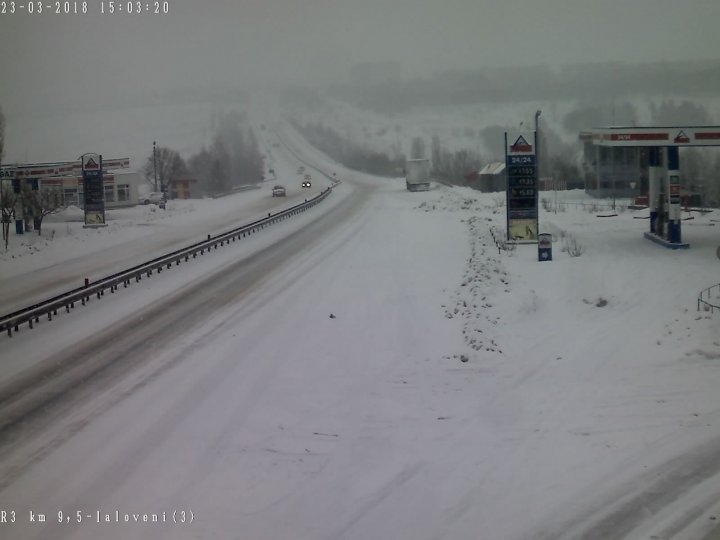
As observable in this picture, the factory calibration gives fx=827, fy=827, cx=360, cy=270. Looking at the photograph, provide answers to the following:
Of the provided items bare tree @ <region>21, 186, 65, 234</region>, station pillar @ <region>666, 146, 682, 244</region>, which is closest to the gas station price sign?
station pillar @ <region>666, 146, 682, 244</region>

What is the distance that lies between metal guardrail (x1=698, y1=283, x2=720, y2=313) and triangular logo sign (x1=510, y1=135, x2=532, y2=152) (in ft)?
34.9

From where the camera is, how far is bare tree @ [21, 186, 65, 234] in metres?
37.8

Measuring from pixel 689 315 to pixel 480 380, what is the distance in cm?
590

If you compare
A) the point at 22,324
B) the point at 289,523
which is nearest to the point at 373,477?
the point at 289,523

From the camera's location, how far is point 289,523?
8.69 metres

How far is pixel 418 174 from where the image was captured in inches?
2717

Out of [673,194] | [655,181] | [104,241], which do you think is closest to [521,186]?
[655,181]

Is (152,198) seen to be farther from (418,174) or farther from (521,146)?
(521,146)

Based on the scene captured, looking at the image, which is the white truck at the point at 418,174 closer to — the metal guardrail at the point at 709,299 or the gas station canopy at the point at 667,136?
the gas station canopy at the point at 667,136

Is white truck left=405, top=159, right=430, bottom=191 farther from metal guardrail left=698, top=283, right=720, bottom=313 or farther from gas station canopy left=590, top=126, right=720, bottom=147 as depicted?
metal guardrail left=698, top=283, right=720, bottom=313

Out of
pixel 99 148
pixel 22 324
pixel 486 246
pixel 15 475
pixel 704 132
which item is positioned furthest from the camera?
pixel 99 148

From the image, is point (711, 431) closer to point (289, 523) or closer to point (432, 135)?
point (289, 523)

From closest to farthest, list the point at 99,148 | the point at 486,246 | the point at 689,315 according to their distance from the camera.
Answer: the point at 689,315
the point at 486,246
the point at 99,148

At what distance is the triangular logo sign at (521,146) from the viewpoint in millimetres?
29156
